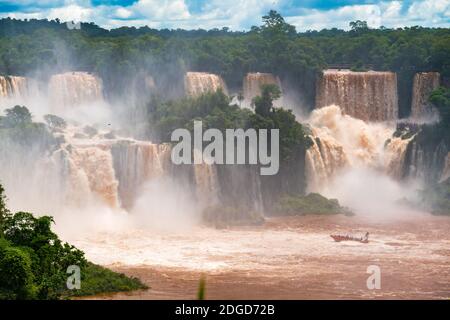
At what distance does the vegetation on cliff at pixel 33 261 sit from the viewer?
19219 mm

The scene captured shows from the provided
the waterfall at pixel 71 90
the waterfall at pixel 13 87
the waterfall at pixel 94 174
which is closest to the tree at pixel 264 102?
the waterfall at pixel 71 90

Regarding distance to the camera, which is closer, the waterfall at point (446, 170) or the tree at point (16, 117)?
the tree at point (16, 117)

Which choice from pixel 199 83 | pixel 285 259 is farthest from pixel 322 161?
pixel 285 259

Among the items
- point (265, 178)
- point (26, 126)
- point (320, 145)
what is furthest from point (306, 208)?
point (26, 126)

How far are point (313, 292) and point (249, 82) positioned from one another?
22.3 meters

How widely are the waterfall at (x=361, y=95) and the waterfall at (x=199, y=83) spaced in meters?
→ 4.89

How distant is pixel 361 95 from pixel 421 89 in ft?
9.00

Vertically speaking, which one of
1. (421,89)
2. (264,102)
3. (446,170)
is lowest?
(446,170)

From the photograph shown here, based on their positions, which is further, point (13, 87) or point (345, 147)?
point (345, 147)

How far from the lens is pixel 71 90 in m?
40.0

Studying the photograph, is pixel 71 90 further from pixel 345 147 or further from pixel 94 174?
pixel 345 147

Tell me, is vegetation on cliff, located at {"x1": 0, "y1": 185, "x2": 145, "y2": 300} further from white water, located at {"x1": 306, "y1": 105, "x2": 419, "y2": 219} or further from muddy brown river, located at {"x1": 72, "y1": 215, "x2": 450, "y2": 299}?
white water, located at {"x1": 306, "y1": 105, "x2": 419, "y2": 219}

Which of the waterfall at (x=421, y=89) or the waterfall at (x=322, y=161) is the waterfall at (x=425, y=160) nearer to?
the waterfall at (x=322, y=161)
